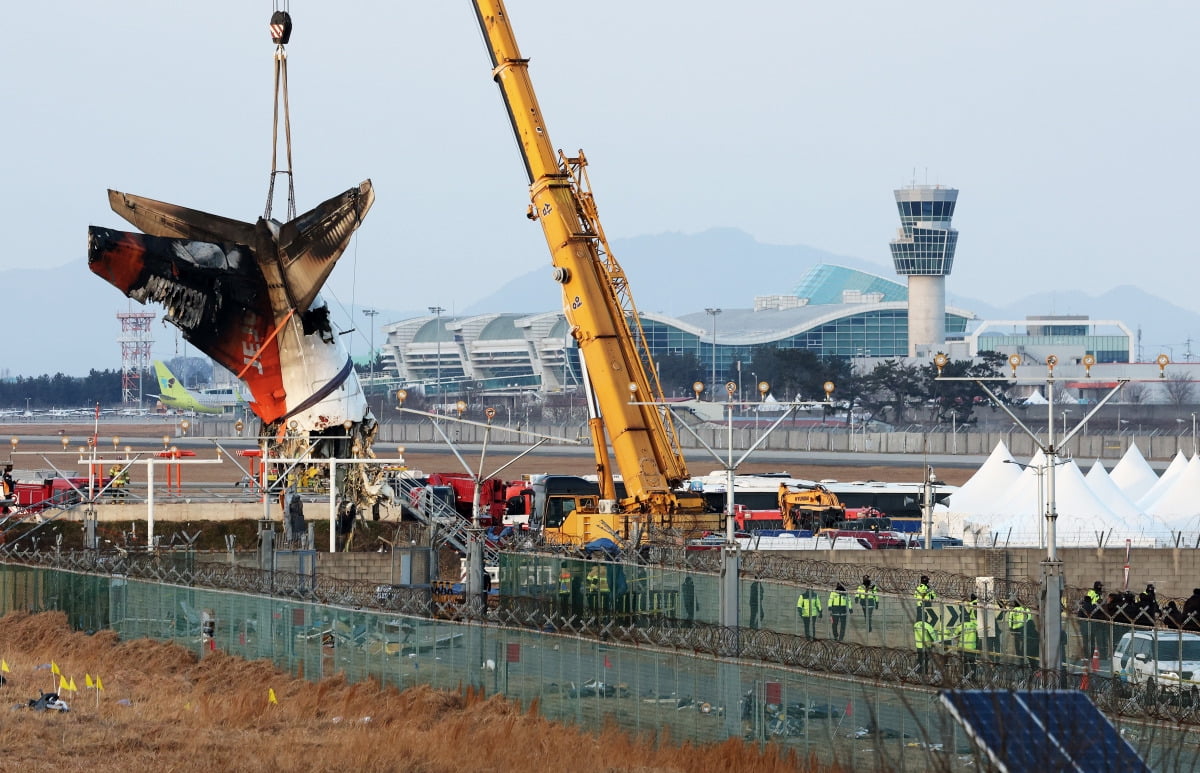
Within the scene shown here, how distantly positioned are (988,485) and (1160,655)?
36195 millimetres

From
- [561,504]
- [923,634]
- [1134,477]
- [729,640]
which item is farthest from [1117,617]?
[1134,477]

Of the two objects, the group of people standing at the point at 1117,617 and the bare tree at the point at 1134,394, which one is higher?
the bare tree at the point at 1134,394

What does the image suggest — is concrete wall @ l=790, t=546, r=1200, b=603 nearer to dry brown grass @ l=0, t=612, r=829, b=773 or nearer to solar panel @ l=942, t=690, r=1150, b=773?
dry brown grass @ l=0, t=612, r=829, b=773

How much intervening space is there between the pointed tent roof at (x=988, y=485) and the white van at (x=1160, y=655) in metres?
34.1

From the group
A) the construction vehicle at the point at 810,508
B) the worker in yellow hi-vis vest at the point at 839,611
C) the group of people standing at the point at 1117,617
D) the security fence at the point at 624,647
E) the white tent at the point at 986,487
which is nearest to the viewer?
the security fence at the point at 624,647

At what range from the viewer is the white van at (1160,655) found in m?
26.7

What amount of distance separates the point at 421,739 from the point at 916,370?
14443cm

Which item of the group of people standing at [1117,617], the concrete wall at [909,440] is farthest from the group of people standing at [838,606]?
the concrete wall at [909,440]

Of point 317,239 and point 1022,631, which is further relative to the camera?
point 317,239

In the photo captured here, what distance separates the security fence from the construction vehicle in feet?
80.5

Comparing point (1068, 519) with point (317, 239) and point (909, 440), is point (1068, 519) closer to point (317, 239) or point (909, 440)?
point (317, 239)

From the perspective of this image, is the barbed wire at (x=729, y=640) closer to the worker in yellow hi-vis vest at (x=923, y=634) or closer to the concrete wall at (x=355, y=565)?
the worker in yellow hi-vis vest at (x=923, y=634)

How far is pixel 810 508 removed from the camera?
6538cm

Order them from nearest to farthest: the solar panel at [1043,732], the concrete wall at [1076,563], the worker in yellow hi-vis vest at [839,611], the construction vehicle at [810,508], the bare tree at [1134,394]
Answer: the solar panel at [1043,732] < the worker in yellow hi-vis vest at [839,611] < the concrete wall at [1076,563] < the construction vehicle at [810,508] < the bare tree at [1134,394]
